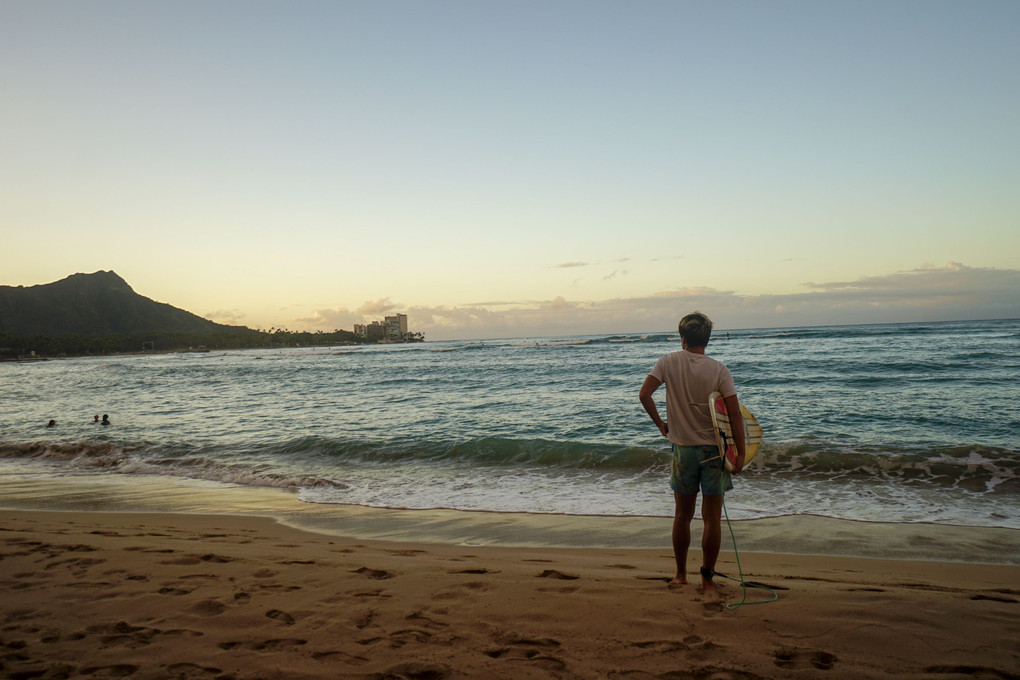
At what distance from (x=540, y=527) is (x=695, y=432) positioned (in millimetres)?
3391

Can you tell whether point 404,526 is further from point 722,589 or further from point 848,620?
point 848,620

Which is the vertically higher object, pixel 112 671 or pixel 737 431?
pixel 737 431

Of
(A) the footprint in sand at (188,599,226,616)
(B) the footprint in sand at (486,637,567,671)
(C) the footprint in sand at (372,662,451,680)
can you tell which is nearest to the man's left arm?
(B) the footprint in sand at (486,637,567,671)

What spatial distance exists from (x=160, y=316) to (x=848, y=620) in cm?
22096

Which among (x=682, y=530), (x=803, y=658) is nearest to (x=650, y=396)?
(x=682, y=530)

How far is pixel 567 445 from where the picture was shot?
38.1 feet

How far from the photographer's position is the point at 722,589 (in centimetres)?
416

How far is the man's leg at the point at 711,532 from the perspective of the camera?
4.15 m

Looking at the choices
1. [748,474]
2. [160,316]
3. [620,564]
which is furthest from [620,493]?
[160,316]

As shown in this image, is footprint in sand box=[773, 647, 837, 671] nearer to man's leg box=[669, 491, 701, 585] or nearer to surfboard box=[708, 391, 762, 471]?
man's leg box=[669, 491, 701, 585]

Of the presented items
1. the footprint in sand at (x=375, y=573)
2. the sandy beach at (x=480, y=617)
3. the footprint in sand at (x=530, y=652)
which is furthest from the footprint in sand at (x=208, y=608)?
the footprint in sand at (x=530, y=652)

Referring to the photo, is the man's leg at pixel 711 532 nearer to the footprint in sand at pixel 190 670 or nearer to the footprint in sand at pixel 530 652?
the footprint in sand at pixel 530 652

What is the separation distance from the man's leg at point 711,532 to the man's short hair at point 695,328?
1235mm

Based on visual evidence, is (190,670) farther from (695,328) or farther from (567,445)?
(567,445)
